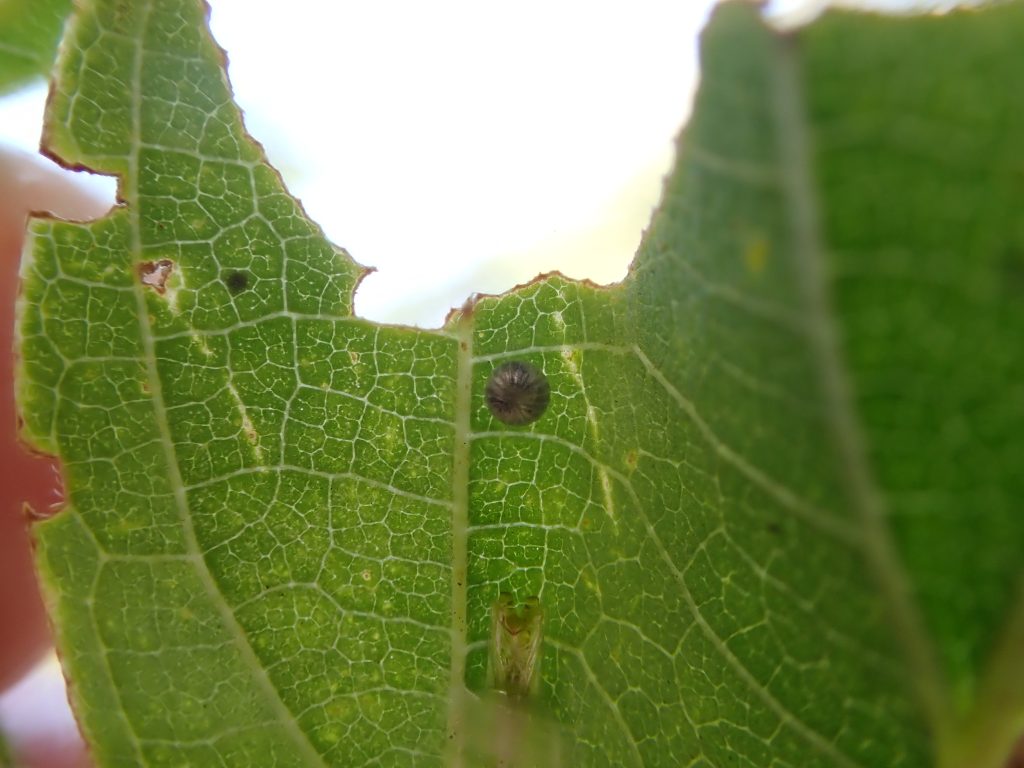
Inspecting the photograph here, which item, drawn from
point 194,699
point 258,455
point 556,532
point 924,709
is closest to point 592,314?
point 556,532

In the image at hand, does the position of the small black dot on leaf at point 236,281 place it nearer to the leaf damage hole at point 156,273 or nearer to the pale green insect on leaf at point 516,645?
the leaf damage hole at point 156,273

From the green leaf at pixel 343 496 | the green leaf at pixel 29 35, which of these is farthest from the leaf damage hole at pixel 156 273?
the green leaf at pixel 29 35

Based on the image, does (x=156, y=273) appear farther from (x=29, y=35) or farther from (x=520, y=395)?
(x=520, y=395)

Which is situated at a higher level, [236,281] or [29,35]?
[29,35]

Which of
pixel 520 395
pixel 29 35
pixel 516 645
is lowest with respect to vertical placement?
pixel 516 645

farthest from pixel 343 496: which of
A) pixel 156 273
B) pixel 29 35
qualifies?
pixel 29 35

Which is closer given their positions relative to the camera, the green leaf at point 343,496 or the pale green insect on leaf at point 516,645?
the green leaf at point 343,496

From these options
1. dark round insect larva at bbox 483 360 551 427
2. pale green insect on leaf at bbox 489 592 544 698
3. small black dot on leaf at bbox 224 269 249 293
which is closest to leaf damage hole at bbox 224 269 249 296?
small black dot on leaf at bbox 224 269 249 293
